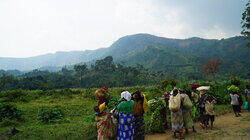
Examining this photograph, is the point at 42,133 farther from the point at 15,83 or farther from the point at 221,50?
the point at 221,50

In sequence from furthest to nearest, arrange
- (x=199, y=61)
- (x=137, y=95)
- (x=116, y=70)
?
(x=199, y=61), (x=116, y=70), (x=137, y=95)

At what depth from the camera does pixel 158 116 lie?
18.4 feet

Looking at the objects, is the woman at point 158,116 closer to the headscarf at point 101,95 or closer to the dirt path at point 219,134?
the dirt path at point 219,134

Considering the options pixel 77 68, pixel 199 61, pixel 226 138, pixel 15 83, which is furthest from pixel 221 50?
pixel 226 138

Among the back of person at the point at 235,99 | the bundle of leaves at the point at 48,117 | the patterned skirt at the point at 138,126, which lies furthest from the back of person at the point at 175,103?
the bundle of leaves at the point at 48,117

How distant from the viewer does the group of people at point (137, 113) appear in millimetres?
3949

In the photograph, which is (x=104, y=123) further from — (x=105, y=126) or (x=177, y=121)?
(x=177, y=121)

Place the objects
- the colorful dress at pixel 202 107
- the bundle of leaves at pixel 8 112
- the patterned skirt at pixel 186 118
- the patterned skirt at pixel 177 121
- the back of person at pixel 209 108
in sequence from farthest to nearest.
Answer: the bundle of leaves at pixel 8 112 → the colorful dress at pixel 202 107 → the back of person at pixel 209 108 → the patterned skirt at pixel 186 118 → the patterned skirt at pixel 177 121

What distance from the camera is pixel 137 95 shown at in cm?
435

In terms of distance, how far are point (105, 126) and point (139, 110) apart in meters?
1.01

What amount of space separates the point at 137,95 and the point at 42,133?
3.73 meters

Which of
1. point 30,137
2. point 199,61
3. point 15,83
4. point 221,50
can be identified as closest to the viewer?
point 30,137

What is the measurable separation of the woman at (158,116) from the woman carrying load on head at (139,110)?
1193 mm

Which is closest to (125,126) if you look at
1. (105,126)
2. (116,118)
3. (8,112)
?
(116,118)
